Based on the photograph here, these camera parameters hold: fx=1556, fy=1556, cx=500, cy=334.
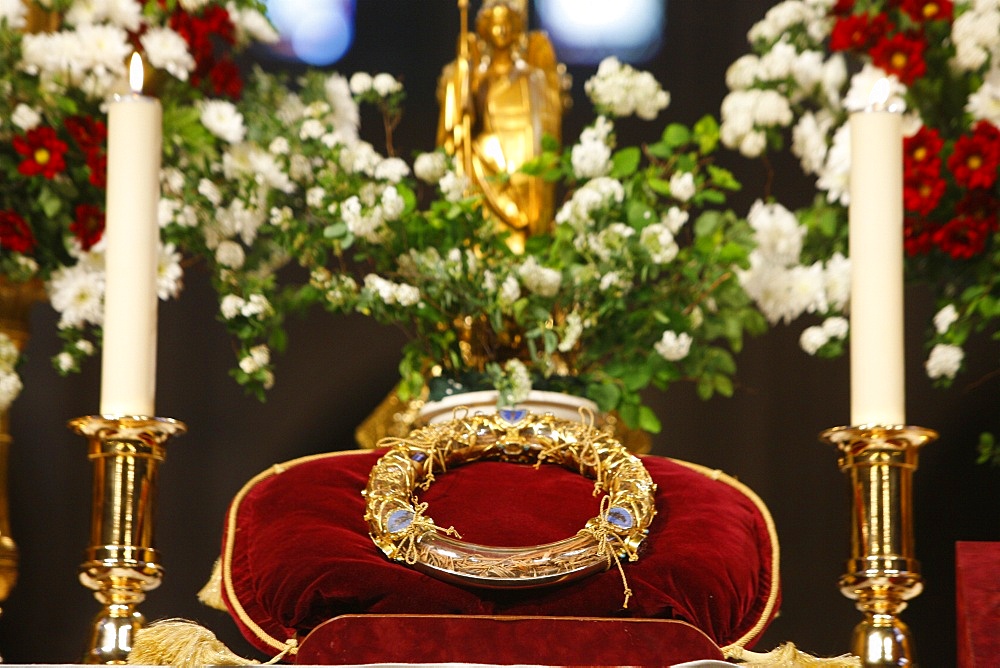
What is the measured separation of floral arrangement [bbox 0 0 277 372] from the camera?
5.09 ft

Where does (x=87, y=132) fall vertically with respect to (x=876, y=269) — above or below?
above

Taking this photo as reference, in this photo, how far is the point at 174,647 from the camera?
3.44ft

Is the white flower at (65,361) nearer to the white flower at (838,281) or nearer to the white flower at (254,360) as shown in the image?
the white flower at (254,360)

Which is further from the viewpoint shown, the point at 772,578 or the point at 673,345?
the point at 673,345

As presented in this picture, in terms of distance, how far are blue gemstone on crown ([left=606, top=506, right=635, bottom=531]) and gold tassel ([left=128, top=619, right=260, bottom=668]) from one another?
0.27 m

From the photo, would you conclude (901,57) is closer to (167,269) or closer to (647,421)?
(647,421)

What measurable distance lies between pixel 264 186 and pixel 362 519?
56 cm

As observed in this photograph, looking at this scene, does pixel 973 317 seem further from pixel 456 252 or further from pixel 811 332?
pixel 456 252

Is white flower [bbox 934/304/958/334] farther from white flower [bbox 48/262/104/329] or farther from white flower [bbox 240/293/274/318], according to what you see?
white flower [bbox 48/262/104/329]

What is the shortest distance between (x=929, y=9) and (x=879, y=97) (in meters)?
0.47

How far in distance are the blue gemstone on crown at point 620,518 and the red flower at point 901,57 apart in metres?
0.65

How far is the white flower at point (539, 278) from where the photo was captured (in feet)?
4.66

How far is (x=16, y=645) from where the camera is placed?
77.5 inches

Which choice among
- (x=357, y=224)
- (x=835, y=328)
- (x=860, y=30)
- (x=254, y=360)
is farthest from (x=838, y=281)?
(x=254, y=360)
